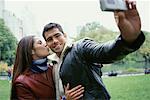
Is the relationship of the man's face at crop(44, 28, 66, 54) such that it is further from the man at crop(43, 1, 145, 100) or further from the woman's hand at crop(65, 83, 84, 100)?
the woman's hand at crop(65, 83, 84, 100)

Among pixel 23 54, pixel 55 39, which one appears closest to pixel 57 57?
pixel 55 39

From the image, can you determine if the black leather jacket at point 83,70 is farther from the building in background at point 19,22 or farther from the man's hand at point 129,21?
the building in background at point 19,22

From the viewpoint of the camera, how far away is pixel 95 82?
750 mm

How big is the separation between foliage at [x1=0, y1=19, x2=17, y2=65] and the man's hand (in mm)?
1326

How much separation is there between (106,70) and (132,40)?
1.36 metres

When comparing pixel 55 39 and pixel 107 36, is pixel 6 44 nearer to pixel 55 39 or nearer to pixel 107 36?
pixel 107 36

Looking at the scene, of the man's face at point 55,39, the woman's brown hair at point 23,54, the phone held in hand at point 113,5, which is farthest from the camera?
the woman's brown hair at point 23,54

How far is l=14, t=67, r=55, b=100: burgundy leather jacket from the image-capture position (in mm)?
897

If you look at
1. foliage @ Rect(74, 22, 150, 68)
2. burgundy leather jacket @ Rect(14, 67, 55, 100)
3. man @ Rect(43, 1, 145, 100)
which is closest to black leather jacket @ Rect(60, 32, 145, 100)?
man @ Rect(43, 1, 145, 100)

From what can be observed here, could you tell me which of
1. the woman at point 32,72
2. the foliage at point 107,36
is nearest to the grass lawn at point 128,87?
the foliage at point 107,36

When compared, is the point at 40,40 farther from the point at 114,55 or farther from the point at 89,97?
the point at 114,55

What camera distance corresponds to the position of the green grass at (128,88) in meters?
1.83

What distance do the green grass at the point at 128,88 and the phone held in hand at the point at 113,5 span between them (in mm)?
1382

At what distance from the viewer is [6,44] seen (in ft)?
5.72
